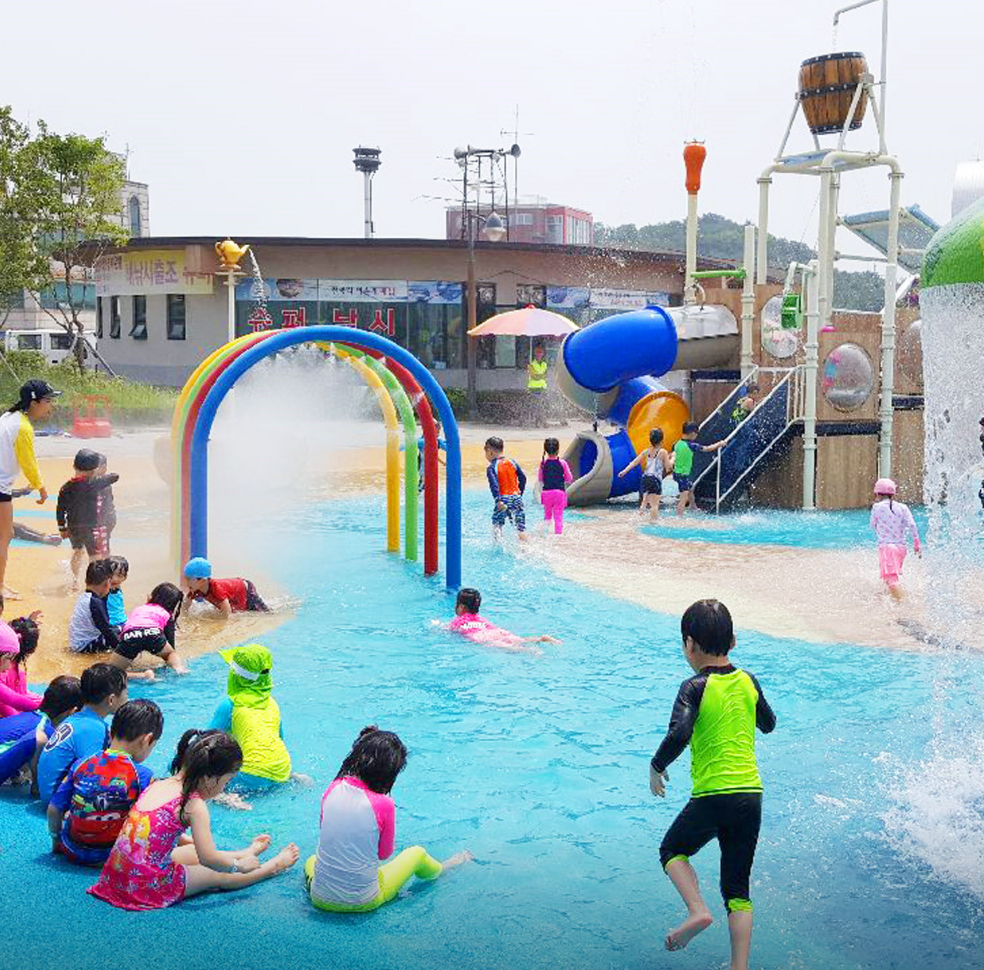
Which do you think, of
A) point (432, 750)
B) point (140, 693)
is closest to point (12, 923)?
point (432, 750)

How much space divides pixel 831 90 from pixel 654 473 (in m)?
6.18

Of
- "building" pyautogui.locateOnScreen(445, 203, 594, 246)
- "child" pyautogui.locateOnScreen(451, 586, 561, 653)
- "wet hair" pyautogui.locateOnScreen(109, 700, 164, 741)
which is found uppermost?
"building" pyautogui.locateOnScreen(445, 203, 594, 246)

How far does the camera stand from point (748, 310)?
54.5ft

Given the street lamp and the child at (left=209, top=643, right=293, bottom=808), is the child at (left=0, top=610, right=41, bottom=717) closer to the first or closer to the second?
the child at (left=209, top=643, right=293, bottom=808)

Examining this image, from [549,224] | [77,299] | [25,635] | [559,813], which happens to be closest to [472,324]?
[25,635]

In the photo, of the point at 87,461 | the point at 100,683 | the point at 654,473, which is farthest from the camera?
the point at 654,473

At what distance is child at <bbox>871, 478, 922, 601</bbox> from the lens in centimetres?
1026

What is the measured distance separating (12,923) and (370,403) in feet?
85.1

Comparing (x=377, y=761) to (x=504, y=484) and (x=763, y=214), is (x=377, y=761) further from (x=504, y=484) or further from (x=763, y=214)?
(x=763, y=214)

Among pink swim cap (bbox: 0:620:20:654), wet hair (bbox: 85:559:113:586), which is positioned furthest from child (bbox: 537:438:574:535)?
pink swim cap (bbox: 0:620:20:654)

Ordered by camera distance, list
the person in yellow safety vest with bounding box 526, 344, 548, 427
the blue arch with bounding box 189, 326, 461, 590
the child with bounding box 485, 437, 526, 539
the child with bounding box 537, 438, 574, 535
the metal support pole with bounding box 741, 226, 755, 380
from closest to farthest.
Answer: the blue arch with bounding box 189, 326, 461, 590, the child with bounding box 485, 437, 526, 539, the child with bounding box 537, 438, 574, 535, the metal support pole with bounding box 741, 226, 755, 380, the person in yellow safety vest with bounding box 526, 344, 548, 427

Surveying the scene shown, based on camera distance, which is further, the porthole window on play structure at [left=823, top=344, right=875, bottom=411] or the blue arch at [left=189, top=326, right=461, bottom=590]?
the porthole window on play structure at [left=823, top=344, right=875, bottom=411]

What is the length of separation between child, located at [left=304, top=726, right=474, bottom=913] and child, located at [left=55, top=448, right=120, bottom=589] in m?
6.21

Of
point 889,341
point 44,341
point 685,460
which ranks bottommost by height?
point 685,460
